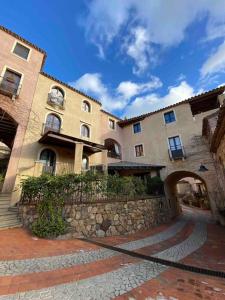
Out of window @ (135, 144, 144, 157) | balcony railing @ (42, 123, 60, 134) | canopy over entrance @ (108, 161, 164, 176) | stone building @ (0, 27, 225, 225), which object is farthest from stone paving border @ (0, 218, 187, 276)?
window @ (135, 144, 144, 157)

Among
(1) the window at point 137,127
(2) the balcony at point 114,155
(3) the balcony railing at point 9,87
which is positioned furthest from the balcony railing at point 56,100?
(1) the window at point 137,127

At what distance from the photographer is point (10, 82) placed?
1156 cm

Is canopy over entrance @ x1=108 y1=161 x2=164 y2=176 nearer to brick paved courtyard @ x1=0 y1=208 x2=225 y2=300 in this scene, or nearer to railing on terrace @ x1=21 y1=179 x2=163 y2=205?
railing on terrace @ x1=21 y1=179 x2=163 y2=205

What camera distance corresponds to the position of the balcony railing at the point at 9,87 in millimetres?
10663

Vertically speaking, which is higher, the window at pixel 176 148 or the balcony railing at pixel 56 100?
the balcony railing at pixel 56 100

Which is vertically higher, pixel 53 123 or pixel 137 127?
pixel 137 127

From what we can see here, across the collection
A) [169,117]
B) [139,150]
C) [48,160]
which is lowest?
[48,160]

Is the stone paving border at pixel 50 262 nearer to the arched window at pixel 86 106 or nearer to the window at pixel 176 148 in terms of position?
the window at pixel 176 148

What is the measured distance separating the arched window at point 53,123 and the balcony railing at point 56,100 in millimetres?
1102

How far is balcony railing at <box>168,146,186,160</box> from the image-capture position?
47.5ft

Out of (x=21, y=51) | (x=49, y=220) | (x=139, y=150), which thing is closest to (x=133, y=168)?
(x=139, y=150)

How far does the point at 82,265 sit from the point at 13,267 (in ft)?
5.76

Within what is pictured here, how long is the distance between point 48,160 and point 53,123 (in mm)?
3468

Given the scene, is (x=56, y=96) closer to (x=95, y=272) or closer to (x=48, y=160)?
(x=48, y=160)
